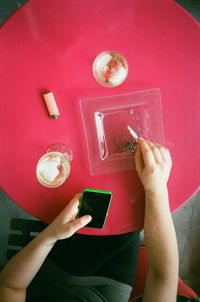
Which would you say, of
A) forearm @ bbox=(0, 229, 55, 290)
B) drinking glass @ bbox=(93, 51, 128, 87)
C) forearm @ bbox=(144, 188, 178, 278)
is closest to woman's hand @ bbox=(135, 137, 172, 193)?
forearm @ bbox=(144, 188, 178, 278)

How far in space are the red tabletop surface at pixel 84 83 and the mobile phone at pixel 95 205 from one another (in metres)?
0.04

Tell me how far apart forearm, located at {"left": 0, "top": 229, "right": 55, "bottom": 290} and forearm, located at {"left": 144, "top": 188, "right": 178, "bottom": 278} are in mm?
250

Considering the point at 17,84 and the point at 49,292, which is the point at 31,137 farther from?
the point at 49,292

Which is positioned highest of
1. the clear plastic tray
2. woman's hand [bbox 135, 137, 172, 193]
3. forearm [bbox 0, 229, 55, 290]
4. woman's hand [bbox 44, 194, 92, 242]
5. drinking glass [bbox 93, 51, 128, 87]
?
drinking glass [bbox 93, 51, 128, 87]

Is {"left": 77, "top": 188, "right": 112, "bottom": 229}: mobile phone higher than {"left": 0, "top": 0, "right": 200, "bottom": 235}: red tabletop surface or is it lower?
lower

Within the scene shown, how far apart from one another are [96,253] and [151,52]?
0.59 metres

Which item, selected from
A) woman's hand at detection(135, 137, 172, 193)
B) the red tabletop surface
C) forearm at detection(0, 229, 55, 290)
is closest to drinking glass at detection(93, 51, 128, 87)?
the red tabletop surface

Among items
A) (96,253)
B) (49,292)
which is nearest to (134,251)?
(96,253)

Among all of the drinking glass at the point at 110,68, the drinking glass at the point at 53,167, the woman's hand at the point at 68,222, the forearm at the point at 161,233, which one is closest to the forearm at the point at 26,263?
the woman's hand at the point at 68,222

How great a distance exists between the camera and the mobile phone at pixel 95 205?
0.70 m

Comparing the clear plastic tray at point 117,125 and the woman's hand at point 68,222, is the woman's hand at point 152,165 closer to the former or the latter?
the clear plastic tray at point 117,125

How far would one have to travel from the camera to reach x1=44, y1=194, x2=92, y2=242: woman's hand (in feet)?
2.34

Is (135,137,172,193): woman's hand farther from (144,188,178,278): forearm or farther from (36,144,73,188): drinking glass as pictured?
(36,144,73,188): drinking glass

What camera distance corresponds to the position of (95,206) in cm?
72
